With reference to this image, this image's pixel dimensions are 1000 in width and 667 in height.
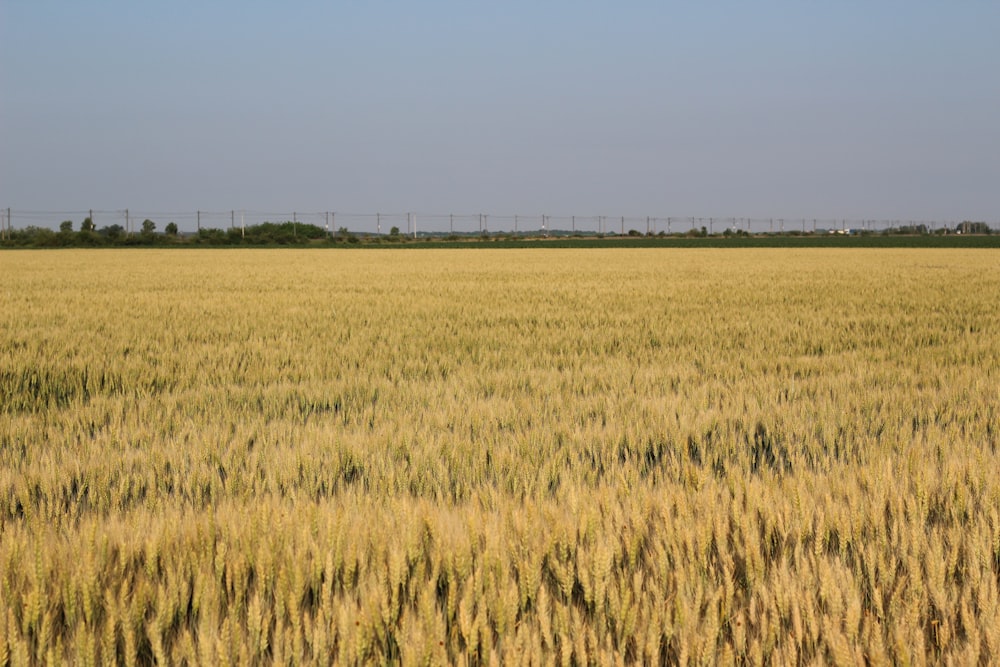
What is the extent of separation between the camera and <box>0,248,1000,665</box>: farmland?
1.58 meters

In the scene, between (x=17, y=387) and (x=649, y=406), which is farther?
(x=17, y=387)

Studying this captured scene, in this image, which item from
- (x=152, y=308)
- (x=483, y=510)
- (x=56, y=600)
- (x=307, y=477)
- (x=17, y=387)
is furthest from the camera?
(x=152, y=308)

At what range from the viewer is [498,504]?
230cm

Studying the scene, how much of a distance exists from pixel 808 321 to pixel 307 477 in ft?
22.4

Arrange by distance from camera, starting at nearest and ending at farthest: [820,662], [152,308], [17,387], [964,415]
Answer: [820,662] → [964,415] → [17,387] → [152,308]

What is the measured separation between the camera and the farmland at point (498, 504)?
5.18 ft

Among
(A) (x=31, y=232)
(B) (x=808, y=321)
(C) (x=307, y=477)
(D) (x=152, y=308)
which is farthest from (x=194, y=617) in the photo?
(A) (x=31, y=232)

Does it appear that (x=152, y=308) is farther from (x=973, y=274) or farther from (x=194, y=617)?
(x=973, y=274)

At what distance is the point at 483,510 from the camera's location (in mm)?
2334

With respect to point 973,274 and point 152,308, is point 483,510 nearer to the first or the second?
point 152,308

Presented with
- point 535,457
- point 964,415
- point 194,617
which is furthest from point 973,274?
point 194,617

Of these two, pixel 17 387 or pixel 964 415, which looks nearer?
pixel 964 415

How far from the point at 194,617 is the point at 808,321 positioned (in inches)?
304

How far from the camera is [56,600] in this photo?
5.48 feet
